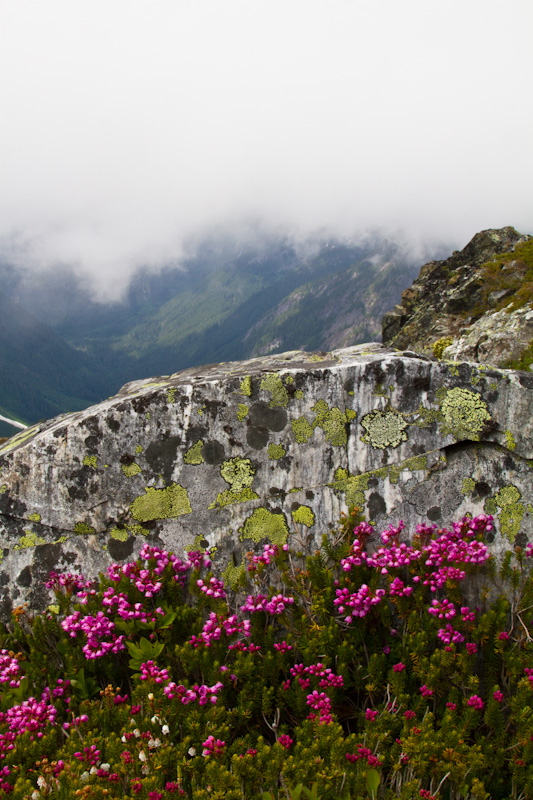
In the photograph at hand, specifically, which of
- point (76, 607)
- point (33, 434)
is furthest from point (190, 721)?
point (33, 434)

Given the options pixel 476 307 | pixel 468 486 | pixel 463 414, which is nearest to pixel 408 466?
pixel 468 486

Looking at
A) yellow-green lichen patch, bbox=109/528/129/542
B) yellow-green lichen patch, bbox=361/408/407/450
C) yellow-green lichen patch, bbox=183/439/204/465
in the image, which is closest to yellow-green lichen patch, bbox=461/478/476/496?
yellow-green lichen patch, bbox=361/408/407/450

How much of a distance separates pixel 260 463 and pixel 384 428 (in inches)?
75.0

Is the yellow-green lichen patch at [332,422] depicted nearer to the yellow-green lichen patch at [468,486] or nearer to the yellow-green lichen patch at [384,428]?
the yellow-green lichen patch at [384,428]

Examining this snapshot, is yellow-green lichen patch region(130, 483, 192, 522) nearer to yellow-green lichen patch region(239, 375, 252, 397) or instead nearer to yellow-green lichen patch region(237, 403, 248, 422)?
yellow-green lichen patch region(237, 403, 248, 422)

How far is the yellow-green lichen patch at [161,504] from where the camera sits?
684cm

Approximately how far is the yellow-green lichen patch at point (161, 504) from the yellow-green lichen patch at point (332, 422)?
87.7 inches

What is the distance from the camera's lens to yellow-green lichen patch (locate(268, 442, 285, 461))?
7016 millimetres

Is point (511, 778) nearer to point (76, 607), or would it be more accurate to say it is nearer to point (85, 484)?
point (76, 607)

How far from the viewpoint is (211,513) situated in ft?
22.5

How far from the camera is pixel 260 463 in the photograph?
7008mm

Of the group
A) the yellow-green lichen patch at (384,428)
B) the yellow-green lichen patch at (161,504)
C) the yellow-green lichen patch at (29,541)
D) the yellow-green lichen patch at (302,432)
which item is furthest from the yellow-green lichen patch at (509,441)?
the yellow-green lichen patch at (29,541)

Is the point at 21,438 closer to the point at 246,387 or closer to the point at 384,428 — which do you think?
the point at 246,387

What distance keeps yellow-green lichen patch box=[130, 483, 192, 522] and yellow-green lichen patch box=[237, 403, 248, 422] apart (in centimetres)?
135
